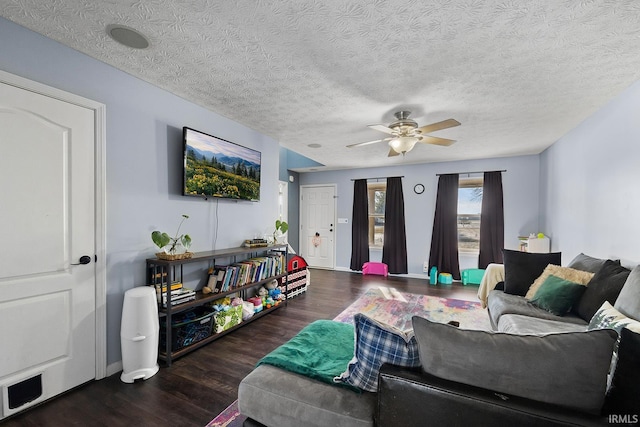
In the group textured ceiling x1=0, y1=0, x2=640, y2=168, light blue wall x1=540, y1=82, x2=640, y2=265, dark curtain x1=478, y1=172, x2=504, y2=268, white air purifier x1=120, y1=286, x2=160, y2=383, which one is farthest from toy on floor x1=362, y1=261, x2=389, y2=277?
white air purifier x1=120, y1=286, x2=160, y2=383

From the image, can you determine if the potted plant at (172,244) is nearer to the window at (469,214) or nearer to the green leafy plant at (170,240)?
the green leafy plant at (170,240)

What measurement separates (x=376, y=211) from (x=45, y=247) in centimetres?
543

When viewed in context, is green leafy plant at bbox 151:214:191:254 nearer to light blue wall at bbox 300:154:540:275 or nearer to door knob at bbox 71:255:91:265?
door knob at bbox 71:255:91:265

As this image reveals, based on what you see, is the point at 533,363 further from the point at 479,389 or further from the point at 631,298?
the point at 631,298

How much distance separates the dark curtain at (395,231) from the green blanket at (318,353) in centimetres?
406

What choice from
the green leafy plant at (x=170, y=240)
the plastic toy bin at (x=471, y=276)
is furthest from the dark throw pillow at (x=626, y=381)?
the plastic toy bin at (x=471, y=276)

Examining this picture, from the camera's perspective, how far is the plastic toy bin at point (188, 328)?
2.34 metres

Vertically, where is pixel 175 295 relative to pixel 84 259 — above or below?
below

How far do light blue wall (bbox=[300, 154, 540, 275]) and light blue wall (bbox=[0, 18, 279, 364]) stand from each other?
381 centimetres

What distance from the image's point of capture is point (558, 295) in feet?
7.24

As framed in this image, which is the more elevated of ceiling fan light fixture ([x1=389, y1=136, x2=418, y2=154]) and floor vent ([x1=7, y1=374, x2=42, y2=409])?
ceiling fan light fixture ([x1=389, y1=136, x2=418, y2=154])

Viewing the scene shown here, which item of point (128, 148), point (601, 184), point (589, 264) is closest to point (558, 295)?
point (589, 264)

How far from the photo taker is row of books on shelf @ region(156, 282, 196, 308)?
229 centimetres

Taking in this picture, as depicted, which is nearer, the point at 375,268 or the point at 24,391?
the point at 24,391
